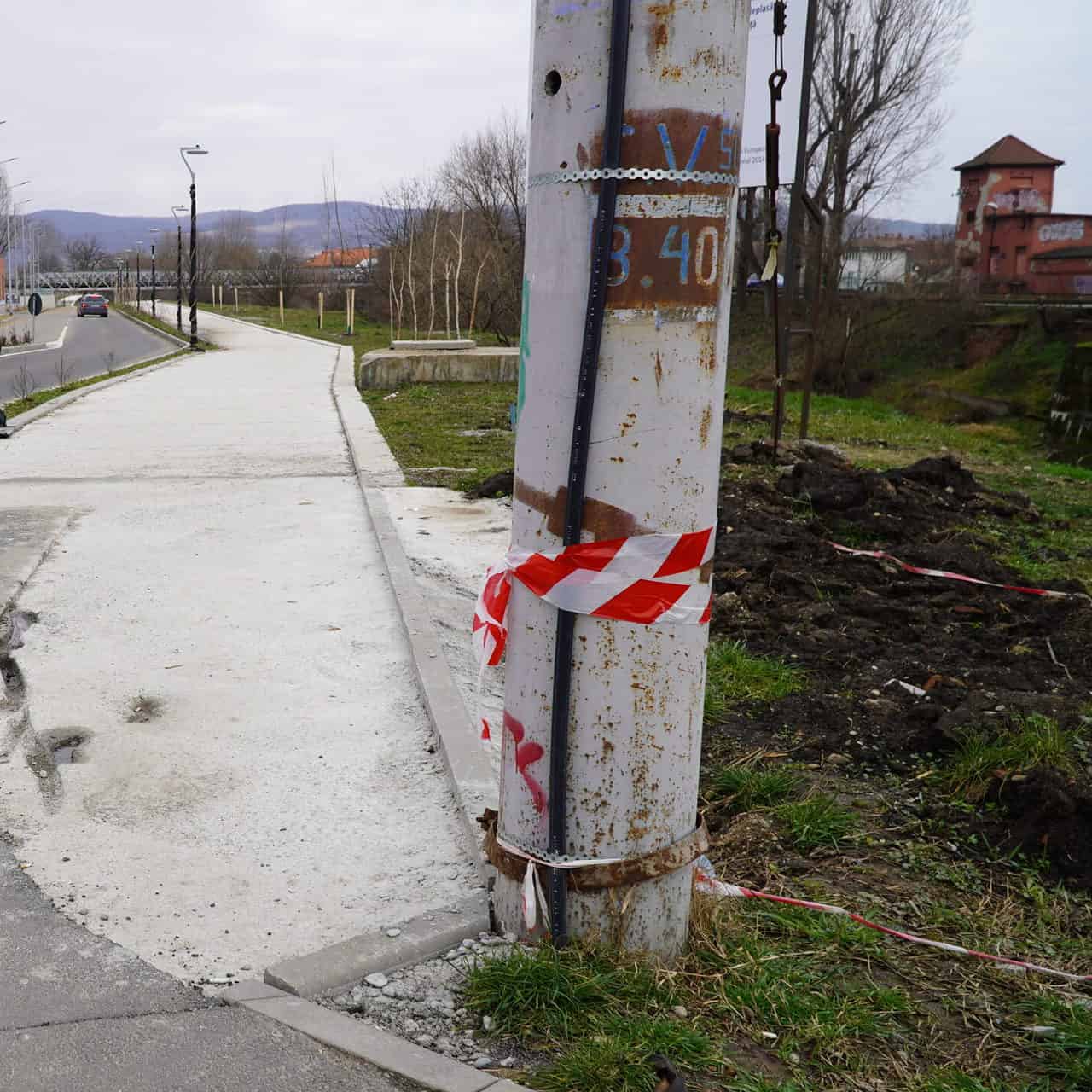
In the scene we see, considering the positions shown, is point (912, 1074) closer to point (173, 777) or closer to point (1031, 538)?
point (173, 777)

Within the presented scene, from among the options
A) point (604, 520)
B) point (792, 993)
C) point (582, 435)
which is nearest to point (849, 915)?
point (792, 993)

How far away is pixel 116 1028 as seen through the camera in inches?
105

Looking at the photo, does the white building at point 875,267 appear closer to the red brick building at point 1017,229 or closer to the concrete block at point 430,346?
the red brick building at point 1017,229

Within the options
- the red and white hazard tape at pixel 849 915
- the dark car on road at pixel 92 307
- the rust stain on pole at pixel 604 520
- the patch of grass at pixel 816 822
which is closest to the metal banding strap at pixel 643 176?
the rust stain on pole at pixel 604 520

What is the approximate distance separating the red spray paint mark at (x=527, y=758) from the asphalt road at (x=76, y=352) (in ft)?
62.9

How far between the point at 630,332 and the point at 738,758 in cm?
222

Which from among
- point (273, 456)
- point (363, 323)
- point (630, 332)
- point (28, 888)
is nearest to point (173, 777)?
point (28, 888)

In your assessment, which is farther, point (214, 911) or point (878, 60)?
point (878, 60)

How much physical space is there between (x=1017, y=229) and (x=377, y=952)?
57.7m

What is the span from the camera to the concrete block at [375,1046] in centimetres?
244

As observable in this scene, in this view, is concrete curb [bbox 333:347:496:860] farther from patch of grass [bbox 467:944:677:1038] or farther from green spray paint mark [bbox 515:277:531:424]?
green spray paint mark [bbox 515:277:531:424]

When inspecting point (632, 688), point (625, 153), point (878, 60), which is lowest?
point (632, 688)

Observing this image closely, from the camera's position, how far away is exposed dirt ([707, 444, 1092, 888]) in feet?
14.1

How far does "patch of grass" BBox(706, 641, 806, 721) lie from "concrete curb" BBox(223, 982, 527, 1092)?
2.42m
